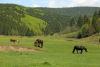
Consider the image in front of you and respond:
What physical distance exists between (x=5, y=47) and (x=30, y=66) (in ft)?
82.5

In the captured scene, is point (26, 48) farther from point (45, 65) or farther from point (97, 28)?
point (97, 28)

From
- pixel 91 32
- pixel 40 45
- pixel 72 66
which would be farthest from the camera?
pixel 91 32

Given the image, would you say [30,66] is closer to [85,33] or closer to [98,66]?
[98,66]

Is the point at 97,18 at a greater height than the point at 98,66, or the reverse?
the point at 97,18

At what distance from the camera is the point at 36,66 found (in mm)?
28062

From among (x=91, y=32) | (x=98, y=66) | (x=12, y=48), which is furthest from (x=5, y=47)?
(x=91, y=32)

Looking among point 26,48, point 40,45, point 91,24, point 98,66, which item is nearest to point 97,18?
point 91,24

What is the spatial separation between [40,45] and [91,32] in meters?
101

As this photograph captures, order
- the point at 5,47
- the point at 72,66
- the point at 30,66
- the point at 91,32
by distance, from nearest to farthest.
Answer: the point at 30,66, the point at 72,66, the point at 5,47, the point at 91,32

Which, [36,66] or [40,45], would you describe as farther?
[40,45]

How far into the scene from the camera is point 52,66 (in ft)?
94.9

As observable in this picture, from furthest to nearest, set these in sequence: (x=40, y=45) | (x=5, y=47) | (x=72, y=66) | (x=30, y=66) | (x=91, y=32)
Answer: (x=91, y=32), (x=40, y=45), (x=5, y=47), (x=72, y=66), (x=30, y=66)

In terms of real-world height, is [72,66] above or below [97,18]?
below

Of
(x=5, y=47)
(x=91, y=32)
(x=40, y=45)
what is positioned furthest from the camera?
(x=91, y=32)
